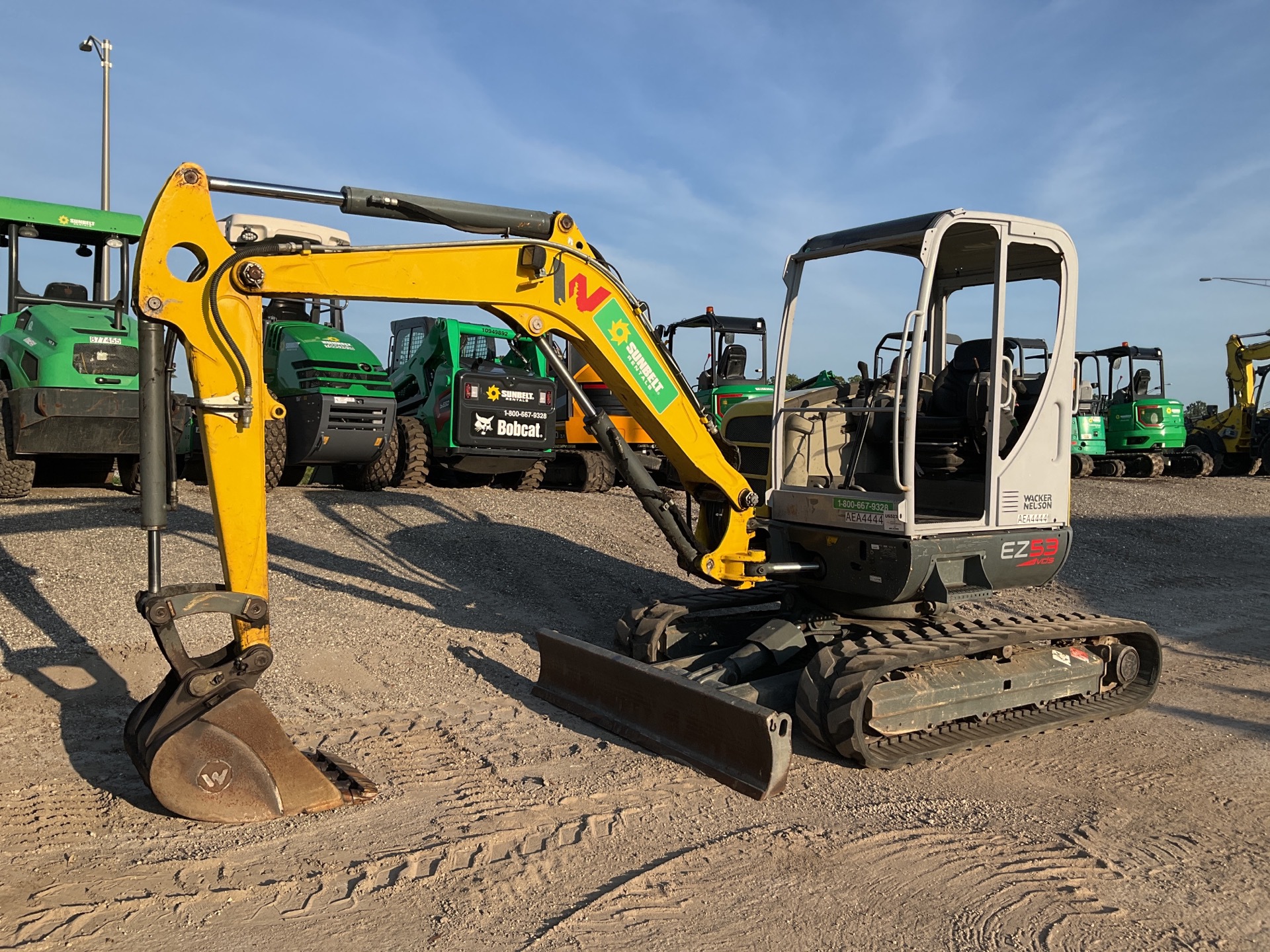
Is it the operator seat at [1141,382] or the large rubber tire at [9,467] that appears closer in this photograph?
the large rubber tire at [9,467]

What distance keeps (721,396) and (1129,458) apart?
14226mm

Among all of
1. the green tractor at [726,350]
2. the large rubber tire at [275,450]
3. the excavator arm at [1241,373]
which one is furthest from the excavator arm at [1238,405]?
the large rubber tire at [275,450]

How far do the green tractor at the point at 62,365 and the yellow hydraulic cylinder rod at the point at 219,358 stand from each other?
237 inches

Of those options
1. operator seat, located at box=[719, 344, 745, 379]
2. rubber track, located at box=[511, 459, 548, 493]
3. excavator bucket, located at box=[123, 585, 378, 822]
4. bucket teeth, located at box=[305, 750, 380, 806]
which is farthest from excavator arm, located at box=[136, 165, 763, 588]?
operator seat, located at box=[719, 344, 745, 379]

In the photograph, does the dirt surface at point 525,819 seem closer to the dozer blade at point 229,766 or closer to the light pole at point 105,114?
the dozer blade at point 229,766

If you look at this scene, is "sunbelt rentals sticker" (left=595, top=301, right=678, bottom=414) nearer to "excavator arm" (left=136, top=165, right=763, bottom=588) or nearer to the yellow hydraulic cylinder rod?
"excavator arm" (left=136, top=165, right=763, bottom=588)

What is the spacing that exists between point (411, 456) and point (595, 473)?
2.84 m

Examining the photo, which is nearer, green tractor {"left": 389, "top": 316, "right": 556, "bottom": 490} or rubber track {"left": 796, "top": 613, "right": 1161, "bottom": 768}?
rubber track {"left": 796, "top": 613, "right": 1161, "bottom": 768}

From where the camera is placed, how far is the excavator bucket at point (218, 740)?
4191mm

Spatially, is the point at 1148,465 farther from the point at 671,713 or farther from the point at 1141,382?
the point at 671,713

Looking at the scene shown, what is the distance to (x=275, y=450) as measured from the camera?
11414 millimetres

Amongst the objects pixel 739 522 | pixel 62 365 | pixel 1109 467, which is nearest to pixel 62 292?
pixel 62 365

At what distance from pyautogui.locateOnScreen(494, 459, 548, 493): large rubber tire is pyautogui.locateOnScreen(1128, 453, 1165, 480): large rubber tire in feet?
51.2

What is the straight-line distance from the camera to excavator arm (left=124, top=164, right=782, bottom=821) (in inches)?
167
